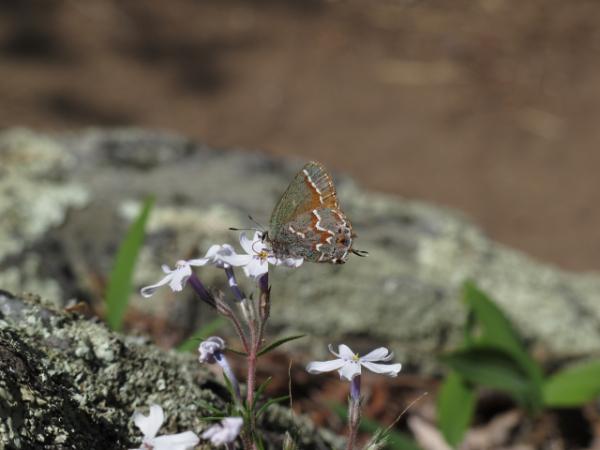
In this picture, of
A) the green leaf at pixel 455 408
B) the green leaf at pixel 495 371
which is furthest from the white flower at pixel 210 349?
the green leaf at pixel 455 408

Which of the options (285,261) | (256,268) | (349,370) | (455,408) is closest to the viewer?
(349,370)

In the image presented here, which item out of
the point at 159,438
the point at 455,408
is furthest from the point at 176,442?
the point at 455,408

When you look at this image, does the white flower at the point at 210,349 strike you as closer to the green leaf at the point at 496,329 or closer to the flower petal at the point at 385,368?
the flower petal at the point at 385,368

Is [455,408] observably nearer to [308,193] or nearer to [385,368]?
[308,193]

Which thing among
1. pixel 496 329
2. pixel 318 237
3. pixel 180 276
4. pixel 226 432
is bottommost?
pixel 226 432

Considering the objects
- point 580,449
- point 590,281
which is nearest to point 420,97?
point 590,281

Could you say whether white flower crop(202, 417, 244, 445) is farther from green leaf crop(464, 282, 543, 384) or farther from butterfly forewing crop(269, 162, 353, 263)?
green leaf crop(464, 282, 543, 384)

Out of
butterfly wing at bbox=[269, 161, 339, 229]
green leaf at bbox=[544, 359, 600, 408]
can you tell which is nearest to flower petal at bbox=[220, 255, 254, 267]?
butterfly wing at bbox=[269, 161, 339, 229]
